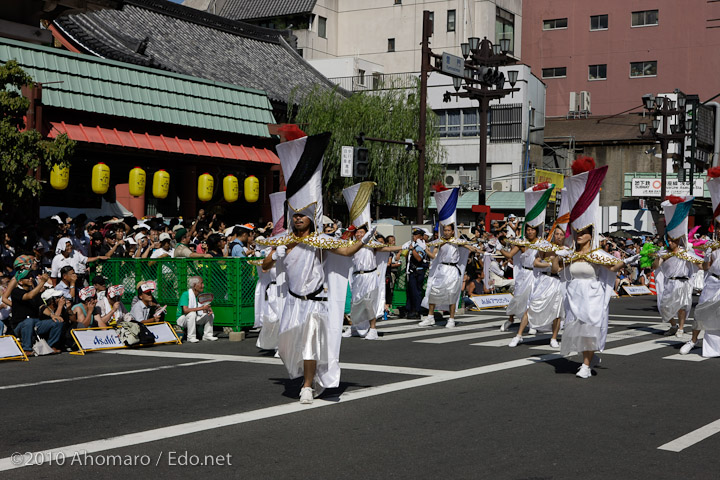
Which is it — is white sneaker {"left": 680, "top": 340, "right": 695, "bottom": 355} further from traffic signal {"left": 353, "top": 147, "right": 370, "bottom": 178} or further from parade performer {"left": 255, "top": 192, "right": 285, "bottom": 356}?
traffic signal {"left": 353, "top": 147, "right": 370, "bottom": 178}

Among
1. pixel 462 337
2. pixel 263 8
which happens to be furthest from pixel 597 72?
pixel 462 337

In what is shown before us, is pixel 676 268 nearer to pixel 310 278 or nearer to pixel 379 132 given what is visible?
pixel 310 278

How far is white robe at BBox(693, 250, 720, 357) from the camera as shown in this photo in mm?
12227

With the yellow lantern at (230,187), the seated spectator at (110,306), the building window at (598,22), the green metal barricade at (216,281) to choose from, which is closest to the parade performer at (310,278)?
the seated spectator at (110,306)

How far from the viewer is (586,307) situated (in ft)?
34.3

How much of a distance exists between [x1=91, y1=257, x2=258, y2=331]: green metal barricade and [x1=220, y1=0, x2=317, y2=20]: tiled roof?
145 ft

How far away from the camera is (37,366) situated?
461 inches

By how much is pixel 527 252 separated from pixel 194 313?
19.3ft

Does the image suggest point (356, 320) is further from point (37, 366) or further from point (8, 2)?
point (8, 2)

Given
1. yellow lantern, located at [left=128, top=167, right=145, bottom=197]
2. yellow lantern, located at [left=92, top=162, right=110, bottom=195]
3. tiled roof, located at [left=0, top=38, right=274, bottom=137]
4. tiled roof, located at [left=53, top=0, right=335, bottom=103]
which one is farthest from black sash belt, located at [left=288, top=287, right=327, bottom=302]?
tiled roof, located at [left=53, top=0, right=335, bottom=103]

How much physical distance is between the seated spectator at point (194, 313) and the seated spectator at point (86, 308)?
4.92ft

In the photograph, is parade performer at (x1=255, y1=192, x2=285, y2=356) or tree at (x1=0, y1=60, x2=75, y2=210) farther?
tree at (x1=0, y1=60, x2=75, y2=210)

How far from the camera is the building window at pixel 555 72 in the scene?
2426 inches

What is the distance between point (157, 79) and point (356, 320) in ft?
46.4
